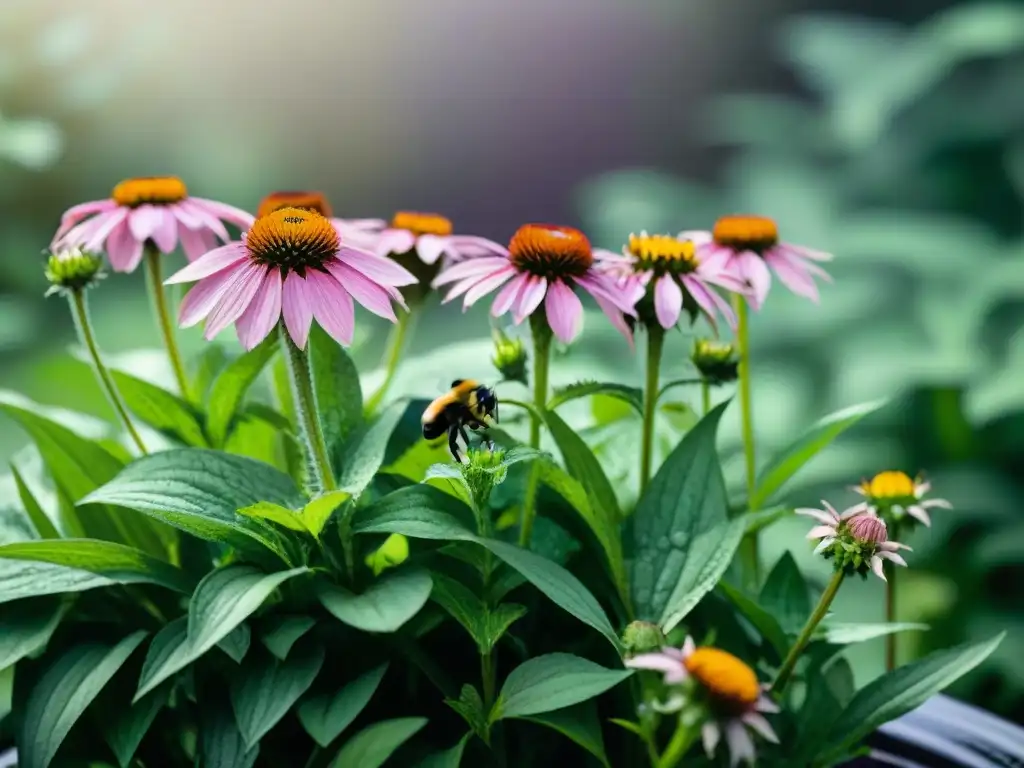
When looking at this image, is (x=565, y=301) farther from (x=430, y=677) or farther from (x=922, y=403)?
(x=922, y=403)

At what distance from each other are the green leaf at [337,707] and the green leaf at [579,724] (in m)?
0.08

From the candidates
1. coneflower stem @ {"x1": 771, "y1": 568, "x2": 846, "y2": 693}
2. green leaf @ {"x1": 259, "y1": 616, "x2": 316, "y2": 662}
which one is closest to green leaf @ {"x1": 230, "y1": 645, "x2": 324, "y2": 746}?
green leaf @ {"x1": 259, "y1": 616, "x2": 316, "y2": 662}

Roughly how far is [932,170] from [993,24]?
0.25 meters

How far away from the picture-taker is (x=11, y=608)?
60cm

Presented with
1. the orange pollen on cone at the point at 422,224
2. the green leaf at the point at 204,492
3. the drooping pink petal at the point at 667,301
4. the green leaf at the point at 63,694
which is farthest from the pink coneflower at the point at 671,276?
the green leaf at the point at 63,694

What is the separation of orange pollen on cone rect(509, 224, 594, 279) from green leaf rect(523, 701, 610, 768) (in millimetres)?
209

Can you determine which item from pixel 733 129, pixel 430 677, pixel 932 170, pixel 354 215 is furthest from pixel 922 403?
pixel 354 215

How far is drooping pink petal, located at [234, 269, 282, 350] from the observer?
48 centimetres

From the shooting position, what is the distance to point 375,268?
1.71 ft

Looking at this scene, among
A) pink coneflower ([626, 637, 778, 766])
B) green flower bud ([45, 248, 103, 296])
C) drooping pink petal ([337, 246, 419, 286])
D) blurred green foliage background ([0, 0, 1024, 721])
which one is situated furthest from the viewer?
blurred green foliage background ([0, 0, 1024, 721])

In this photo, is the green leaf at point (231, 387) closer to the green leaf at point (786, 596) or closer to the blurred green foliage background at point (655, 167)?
the blurred green foliage background at point (655, 167)

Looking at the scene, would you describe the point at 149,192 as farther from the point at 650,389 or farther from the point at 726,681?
the point at 726,681

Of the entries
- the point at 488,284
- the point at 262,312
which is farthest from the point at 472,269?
the point at 262,312

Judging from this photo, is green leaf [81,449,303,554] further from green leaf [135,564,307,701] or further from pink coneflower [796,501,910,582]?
pink coneflower [796,501,910,582]
